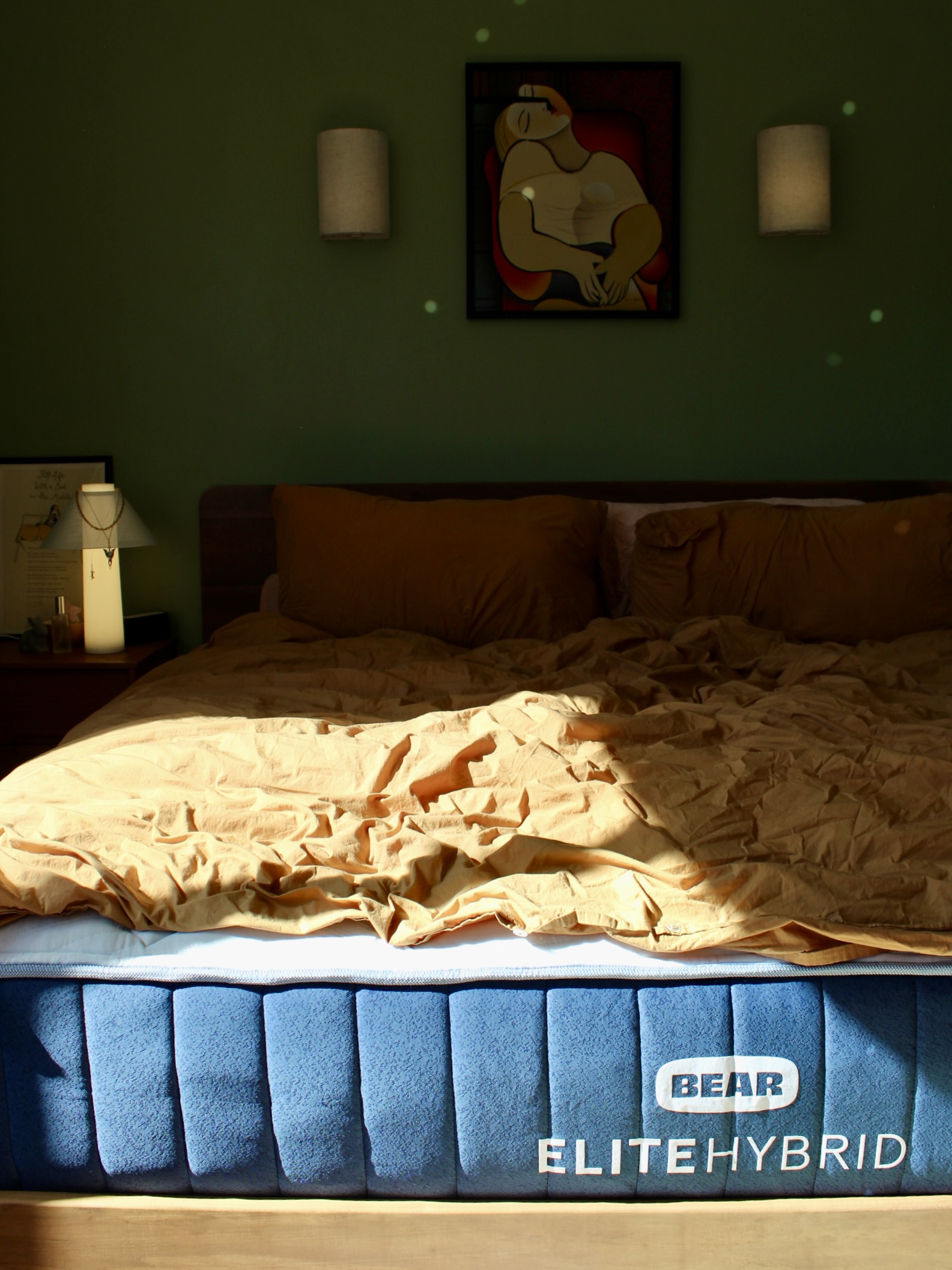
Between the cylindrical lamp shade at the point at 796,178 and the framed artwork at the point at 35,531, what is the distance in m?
1.91

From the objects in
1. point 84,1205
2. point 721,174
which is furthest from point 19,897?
point 721,174

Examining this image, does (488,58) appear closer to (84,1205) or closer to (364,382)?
(364,382)

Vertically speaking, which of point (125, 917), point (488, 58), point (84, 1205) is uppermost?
point (488, 58)

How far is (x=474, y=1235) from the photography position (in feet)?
3.95

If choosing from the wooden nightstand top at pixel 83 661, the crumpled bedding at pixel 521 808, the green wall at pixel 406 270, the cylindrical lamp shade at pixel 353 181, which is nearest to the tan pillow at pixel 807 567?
the crumpled bedding at pixel 521 808

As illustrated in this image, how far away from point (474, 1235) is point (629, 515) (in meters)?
2.00

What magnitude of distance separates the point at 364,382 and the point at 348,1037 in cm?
220

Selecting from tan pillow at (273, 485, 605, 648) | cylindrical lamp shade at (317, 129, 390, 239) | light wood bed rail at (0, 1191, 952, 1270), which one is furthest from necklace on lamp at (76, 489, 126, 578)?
light wood bed rail at (0, 1191, 952, 1270)

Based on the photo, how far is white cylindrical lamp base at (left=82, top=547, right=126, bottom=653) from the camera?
2.83m

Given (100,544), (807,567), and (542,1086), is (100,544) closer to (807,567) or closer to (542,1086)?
(807,567)

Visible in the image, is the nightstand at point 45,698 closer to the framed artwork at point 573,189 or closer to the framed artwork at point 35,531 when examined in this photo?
the framed artwork at point 35,531

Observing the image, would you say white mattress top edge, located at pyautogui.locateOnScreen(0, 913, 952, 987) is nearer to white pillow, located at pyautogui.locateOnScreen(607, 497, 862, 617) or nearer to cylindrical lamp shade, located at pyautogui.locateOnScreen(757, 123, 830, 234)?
white pillow, located at pyautogui.locateOnScreen(607, 497, 862, 617)

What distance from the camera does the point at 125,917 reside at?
4.20ft

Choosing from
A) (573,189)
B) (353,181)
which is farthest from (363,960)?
(573,189)
